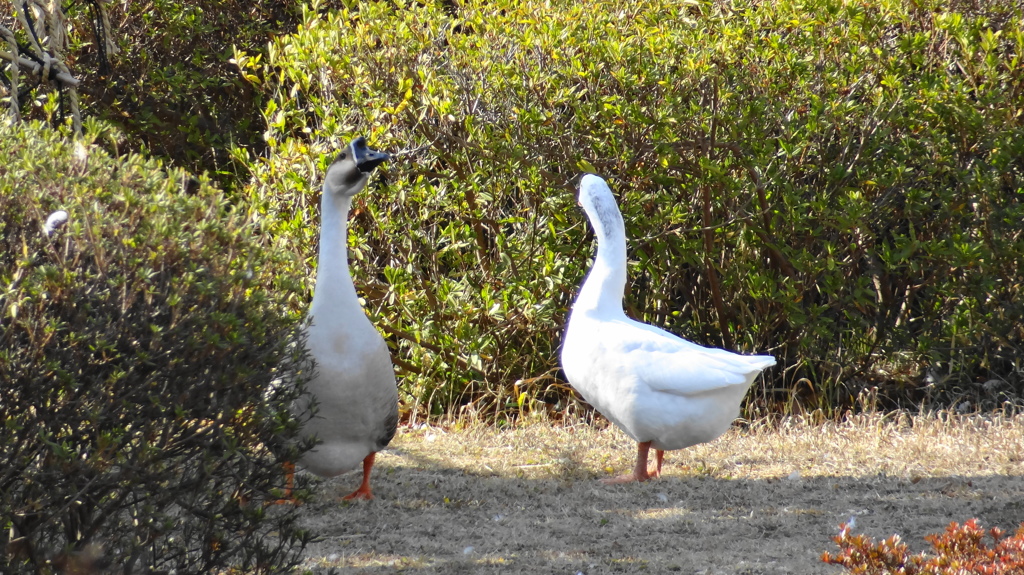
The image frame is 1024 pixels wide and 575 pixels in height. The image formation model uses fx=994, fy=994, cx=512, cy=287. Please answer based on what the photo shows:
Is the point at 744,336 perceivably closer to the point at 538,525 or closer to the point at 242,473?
the point at 538,525

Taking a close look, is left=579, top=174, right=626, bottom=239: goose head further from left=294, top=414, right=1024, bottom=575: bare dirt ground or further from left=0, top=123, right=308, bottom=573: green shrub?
left=0, top=123, right=308, bottom=573: green shrub

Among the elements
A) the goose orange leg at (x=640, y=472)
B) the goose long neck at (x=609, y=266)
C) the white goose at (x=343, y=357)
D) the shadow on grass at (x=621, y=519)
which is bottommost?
the shadow on grass at (x=621, y=519)

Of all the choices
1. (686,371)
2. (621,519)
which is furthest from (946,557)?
(686,371)

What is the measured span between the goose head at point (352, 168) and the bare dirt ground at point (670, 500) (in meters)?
1.39

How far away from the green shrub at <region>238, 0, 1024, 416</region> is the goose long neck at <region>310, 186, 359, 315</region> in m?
1.61

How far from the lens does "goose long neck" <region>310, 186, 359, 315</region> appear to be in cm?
421

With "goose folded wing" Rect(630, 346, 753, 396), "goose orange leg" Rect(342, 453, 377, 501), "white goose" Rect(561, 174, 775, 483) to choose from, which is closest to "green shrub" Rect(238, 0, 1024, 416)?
"white goose" Rect(561, 174, 775, 483)

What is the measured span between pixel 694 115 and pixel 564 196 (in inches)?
36.7

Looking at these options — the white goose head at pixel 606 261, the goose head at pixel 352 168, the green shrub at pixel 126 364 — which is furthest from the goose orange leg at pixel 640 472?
the green shrub at pixel 126 364

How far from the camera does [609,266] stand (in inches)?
199

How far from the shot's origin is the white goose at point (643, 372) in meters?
4.61

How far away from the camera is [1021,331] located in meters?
6.38

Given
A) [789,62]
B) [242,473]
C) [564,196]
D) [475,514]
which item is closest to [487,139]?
[564,196]

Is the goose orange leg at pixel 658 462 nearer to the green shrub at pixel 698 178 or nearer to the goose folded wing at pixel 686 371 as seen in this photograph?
the goose folded wing at pixel 686 371
